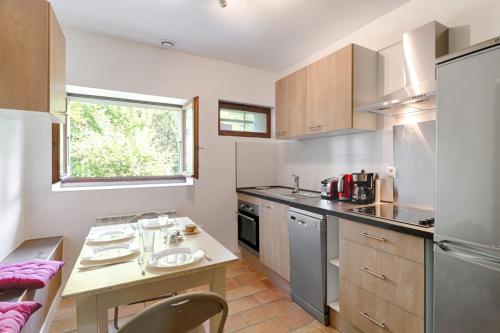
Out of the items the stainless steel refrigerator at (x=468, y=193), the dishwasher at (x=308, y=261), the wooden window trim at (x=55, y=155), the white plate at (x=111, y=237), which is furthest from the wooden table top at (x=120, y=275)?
the wooden window trim at (x=55, y=155)

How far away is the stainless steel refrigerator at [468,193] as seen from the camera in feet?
3.43

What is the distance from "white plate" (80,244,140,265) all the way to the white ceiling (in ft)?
6.20

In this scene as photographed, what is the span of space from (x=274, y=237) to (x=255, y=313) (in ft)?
2.33

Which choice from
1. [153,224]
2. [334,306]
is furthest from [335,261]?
[153,224]

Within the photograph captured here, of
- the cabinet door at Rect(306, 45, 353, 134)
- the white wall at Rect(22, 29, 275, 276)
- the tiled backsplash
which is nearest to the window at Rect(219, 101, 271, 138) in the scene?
the white wall at Rect(22, 29, 275, 276)

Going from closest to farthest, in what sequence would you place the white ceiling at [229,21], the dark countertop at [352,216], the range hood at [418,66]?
the dark countertop at [352,216] → the range hood at [418,66] → the white ceiling at [229,21]

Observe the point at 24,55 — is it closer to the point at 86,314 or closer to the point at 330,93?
the point at 86,314

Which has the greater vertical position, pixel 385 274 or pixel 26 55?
pixel 26 55

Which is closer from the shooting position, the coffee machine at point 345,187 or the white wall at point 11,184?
the white wall at point 11,184

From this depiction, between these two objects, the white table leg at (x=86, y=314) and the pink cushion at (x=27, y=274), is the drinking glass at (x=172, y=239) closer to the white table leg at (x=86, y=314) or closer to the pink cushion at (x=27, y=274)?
the white table leg at (x=86, y=314)

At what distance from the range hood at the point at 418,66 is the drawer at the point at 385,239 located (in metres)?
0.87

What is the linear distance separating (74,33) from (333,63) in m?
2.52

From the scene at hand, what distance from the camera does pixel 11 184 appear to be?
6.39 ft

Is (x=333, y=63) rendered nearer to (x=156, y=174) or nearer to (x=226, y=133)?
(x=226, y=133)
